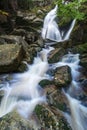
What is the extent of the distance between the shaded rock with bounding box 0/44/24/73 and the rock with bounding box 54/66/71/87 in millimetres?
1377

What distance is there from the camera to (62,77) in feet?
23.3

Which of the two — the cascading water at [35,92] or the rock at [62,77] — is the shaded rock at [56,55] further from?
the rock at [62,77]

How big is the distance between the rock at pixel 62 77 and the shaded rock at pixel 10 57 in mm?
1377

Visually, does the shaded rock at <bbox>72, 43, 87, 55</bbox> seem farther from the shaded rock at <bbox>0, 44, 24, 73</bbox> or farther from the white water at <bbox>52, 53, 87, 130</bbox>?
the shaded rock at <bbox>0, 44, 24, 73</bbox>

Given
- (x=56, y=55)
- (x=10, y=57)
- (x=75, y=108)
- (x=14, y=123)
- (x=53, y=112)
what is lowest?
(x=75, y=108)

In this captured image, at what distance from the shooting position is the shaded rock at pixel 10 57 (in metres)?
7.70

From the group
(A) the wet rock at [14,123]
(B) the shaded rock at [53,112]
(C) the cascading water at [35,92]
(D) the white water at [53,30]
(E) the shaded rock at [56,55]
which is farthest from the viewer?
(D) the white water at [53,30]

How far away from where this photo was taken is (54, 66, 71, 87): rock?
23.0ft

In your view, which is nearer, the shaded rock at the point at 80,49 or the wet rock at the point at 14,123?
the wet rock at the point at 14,123

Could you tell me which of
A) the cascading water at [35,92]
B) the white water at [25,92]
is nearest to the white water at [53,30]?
the cascading water at [35,92]

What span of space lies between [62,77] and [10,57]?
1.85m

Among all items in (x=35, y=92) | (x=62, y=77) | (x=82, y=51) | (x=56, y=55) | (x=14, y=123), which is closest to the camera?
(x=14, y=123)

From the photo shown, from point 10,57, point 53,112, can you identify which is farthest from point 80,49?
point 53,112

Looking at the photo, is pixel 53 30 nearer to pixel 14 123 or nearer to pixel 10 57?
pixel 10 57
